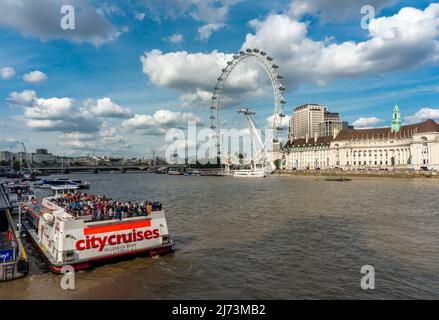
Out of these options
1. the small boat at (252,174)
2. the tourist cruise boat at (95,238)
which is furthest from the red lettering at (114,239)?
the small boat at (252,174)

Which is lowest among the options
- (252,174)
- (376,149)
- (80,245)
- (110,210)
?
(80,245)

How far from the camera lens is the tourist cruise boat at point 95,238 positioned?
1511 centimetres

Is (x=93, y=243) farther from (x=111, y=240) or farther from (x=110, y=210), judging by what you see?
(x=110, y=210)

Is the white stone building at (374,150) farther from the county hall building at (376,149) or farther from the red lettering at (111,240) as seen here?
the red lettering at (111,240)

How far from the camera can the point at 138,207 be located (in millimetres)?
17938

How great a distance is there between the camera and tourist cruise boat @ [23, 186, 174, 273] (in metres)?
15.1

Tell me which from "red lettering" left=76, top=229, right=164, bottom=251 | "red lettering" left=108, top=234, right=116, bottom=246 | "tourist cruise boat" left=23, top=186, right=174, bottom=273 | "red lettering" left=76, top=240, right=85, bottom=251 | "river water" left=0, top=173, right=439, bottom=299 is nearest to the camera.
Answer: "river water" left=0, top=173, right=439, bottom=299

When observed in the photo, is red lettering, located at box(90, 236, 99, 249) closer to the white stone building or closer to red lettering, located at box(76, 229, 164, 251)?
red lettering, located at box(76, 229, 164, 251)

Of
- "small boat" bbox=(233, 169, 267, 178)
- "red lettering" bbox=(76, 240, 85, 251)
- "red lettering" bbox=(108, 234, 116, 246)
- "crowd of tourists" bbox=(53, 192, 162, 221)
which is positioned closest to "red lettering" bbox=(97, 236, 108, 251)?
"red lettering" bbox=(108, 234, 116, 246)

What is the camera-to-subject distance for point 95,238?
15633 millimetres

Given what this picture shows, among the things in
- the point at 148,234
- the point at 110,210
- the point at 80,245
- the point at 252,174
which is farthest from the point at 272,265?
the point at 252,174

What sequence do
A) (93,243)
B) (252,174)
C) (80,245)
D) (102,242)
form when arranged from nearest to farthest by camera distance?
1. (80,245)
2. (93,243)
3. (102,242)
4. (252,174)

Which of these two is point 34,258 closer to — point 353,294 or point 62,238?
point 62,238

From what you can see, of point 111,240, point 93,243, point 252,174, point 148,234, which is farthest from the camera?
point 252,174
